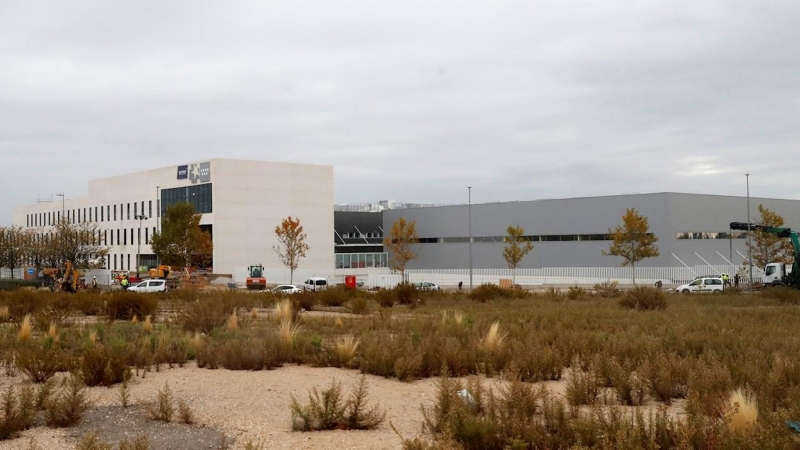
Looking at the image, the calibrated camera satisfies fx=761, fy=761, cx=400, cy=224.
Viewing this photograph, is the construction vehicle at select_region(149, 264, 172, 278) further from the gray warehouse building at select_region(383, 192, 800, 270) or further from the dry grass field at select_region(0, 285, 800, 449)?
the dry grass field at select_region(0, 285, 800, 449)

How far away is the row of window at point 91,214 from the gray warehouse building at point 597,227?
33.6m

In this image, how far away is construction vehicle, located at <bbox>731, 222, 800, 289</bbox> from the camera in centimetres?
4391

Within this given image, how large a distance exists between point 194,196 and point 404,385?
66.8m

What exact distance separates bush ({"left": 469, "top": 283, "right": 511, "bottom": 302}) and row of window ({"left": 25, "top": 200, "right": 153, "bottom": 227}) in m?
55.9

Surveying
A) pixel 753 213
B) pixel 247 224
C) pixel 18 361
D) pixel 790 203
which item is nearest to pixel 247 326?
pixel 18 361

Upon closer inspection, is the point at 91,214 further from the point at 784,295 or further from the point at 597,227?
the point at 784,295

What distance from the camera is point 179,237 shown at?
212 ft

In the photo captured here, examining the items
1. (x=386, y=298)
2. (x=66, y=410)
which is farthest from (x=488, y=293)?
(x=66, y=410)

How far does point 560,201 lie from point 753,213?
18.2 meters

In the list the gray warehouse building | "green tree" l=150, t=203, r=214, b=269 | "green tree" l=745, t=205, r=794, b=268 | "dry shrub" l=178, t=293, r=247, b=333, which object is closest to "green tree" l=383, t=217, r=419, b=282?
the gray warehouse building

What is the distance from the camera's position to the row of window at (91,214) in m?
83.8

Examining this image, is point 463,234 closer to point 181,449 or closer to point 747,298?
point 747,298

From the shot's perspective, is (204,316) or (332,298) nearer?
(204,316)

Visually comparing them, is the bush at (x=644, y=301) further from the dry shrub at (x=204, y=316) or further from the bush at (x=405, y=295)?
the dry shrub at (x=204, y=316)
